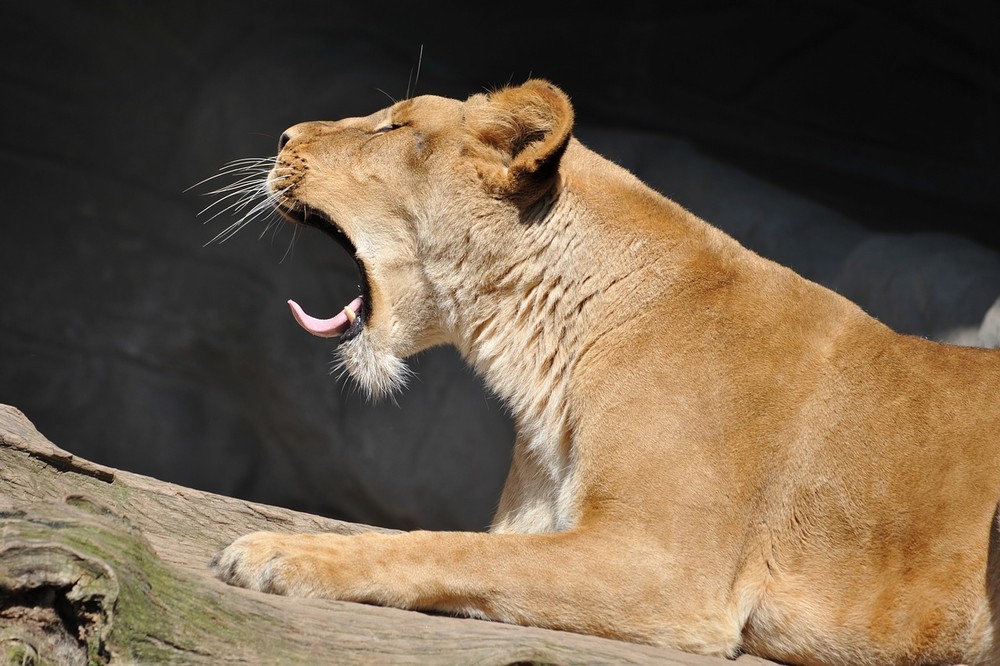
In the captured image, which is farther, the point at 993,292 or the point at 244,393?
the point at 244,393

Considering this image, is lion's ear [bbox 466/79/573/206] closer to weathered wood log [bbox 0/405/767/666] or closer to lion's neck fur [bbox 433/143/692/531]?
lion's neck fur [bbox 433/143/692/531]

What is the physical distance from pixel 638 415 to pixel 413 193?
0.92 m

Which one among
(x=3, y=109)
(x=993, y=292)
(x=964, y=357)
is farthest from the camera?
(x=3, y=109)

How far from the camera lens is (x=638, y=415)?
279 cm

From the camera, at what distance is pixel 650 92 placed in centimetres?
629

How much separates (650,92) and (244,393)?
106 inches

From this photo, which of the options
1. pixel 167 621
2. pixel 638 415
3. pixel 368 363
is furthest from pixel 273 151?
pixel 167 621

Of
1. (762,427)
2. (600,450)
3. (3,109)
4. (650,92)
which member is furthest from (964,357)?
(3,109)

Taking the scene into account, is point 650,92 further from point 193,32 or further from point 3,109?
point 3,109

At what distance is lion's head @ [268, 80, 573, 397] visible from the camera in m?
3.09

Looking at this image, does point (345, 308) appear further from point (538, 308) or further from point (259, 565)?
point (259, 565)

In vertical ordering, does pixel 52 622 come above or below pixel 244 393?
below

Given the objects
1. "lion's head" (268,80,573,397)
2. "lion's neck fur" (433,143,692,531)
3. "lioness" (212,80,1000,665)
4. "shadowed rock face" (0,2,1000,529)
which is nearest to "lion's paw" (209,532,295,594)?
"lioness" (212,80,1000,665)

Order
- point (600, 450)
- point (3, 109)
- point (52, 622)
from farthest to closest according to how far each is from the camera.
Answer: point (3, 109) < point (600, 450) < point (52, 622)
